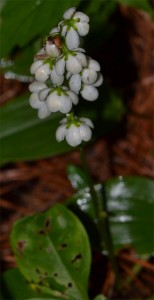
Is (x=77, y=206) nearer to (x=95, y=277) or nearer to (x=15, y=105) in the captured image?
(x=95, y=277)

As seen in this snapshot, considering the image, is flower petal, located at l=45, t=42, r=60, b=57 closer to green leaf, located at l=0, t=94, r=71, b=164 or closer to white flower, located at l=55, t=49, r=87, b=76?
white flower, located at l=55, t=49, r=87, b=76

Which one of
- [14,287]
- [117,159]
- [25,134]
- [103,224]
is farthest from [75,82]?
[117,159]

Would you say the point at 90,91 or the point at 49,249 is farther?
the point at 49,249

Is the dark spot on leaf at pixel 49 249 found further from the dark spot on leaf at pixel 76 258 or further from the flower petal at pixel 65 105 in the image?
the flower petal at pixel 65 105

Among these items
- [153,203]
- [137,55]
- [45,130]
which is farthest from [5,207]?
[137,55]

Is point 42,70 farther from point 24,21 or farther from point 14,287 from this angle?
point 14,287

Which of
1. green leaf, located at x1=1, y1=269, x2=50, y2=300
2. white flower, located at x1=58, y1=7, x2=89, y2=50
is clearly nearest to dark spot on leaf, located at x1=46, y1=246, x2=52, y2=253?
green leaf, located at x1=1, y1=269, x2=50, y2=300
